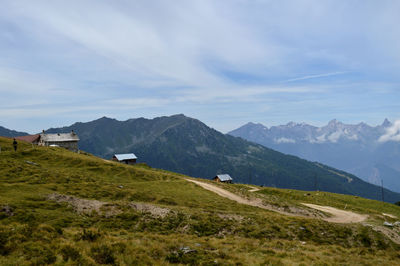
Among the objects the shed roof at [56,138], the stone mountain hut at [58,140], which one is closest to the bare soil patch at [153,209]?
the stone mountain hut at [58,140]

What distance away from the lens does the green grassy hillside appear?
15289 millimetres

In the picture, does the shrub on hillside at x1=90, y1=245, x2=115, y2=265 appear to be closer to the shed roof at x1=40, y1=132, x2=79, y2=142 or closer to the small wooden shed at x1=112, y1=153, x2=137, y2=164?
the small wooden shed at x1=112, y1=153, x2=137, y2=164

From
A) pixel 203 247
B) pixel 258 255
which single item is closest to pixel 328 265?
pixel 258 255

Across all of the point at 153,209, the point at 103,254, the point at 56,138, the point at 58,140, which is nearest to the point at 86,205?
the point at 153,209

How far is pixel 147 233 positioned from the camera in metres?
24.0

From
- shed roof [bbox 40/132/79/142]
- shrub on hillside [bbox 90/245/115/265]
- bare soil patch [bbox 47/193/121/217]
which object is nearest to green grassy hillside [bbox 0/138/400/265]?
shrub on hillside [bbox 90/245/115/265]

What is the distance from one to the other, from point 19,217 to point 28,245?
35.0 ft

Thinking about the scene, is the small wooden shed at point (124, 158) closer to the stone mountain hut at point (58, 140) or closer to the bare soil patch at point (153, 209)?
the stone mountain hut at point (58, 140)

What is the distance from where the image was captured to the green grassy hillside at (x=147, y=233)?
15.3m

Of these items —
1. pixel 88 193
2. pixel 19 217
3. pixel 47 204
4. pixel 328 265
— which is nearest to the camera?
pixel 328 265

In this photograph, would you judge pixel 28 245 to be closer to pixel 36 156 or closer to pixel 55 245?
pixel 55 245

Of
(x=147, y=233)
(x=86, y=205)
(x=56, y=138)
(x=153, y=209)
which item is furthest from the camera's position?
(x=56, y=138)

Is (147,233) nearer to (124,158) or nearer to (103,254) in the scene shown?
(103,254)

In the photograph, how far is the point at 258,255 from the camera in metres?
19.6
